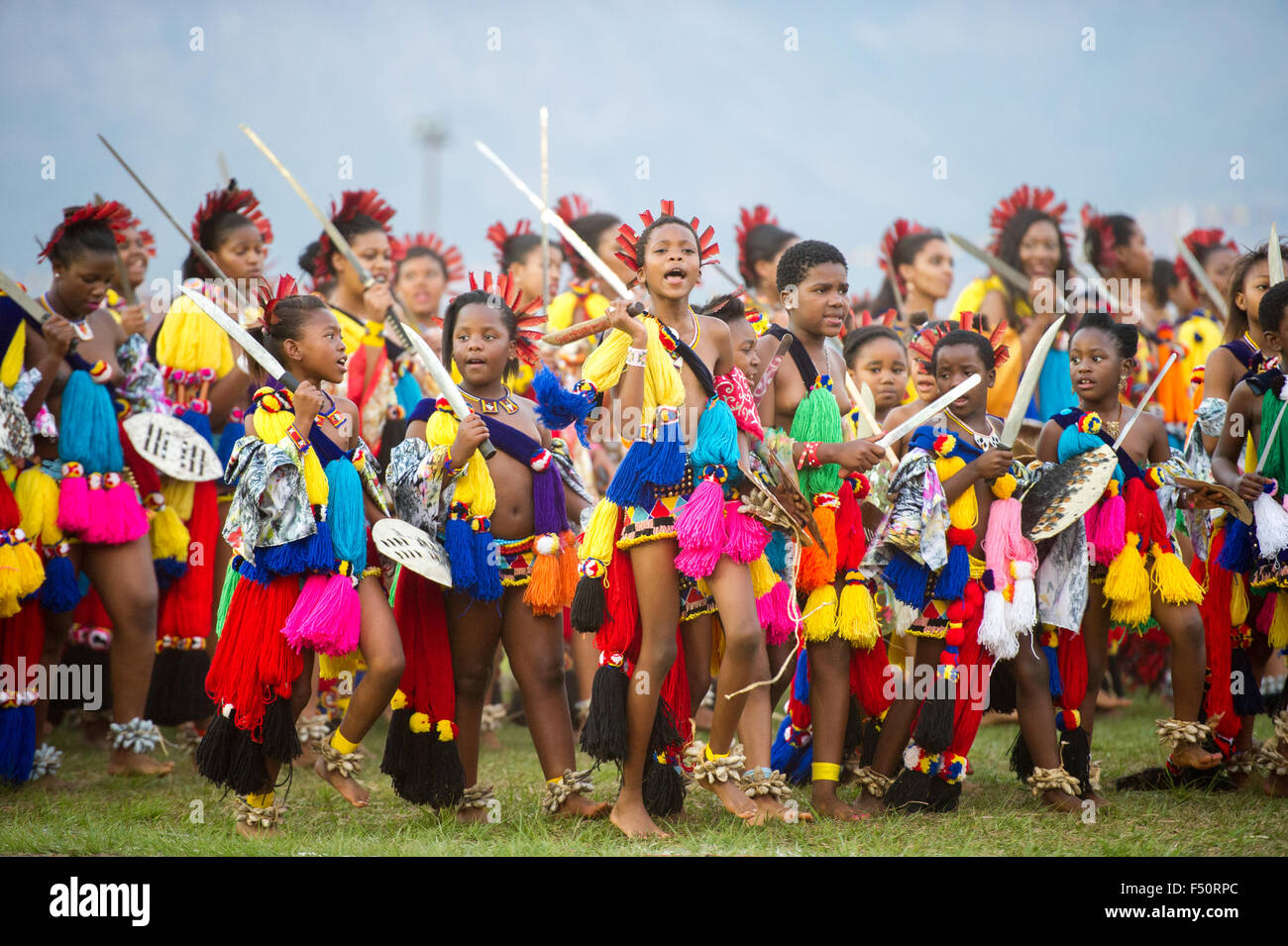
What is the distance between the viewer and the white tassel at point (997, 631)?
192 inches

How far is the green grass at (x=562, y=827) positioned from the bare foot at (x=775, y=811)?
64 mm

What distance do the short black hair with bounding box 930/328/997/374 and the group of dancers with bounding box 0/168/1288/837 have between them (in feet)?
0.05

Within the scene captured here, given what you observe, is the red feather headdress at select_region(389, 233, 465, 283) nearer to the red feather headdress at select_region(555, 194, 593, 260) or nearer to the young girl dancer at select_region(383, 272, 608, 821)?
the red feather headdress at select_region(555, 194, 593, 260)

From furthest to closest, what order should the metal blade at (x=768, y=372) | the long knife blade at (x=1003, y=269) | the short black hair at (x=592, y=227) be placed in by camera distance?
1. the short black hair at (x=592, y=227)
2. the long knife blade at (x=1003, y=269)
3. the metal blade at (x=768, y=372)

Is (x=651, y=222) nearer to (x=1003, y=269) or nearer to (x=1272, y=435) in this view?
(x=1272, y=435)

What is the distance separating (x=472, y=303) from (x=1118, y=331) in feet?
9.18

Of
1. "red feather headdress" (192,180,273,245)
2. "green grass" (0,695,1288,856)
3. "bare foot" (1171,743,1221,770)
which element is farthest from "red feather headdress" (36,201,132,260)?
"bare foot" (1171,743,1221,770)

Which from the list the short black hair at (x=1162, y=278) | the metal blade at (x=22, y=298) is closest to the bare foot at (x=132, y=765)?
the metal blade at (x=22, y=298)

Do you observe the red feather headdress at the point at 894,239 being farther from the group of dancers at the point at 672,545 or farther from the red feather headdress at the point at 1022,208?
the group of dancers at the point at 672,545

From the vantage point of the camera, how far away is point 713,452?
14.9ft

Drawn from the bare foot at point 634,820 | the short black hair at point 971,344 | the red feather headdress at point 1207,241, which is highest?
the red feather headdress at point 1207,241

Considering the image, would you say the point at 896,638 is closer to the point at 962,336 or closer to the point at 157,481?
the point at 962,336

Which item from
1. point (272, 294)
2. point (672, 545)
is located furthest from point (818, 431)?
point (272, 294)
